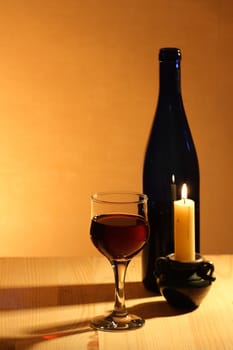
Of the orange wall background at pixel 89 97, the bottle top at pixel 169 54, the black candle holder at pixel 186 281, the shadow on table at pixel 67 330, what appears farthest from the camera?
the orange wall background at pixel 89 97

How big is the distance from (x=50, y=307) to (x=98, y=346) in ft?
0.55

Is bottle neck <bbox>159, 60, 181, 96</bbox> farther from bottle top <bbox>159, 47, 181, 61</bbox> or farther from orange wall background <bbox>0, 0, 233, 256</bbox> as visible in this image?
orange wall background <bbox>0, 0, 233, 256</bbox>

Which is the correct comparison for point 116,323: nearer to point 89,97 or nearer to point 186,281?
point 186,281

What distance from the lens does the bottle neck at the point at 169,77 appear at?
3.77 feet

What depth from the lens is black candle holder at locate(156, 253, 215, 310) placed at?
1038mm

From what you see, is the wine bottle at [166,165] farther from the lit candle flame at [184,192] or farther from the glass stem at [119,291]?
the glass stem at [119,291]

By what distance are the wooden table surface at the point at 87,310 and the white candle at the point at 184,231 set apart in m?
0.08

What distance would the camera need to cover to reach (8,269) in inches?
48.9

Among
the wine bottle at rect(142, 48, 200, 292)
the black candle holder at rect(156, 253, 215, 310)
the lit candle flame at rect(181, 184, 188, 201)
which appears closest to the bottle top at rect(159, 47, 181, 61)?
the wine bottle at rect(142, 48, 200, 292)

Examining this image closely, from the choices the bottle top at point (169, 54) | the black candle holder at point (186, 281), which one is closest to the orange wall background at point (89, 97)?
the bottle top at point (169, 54)

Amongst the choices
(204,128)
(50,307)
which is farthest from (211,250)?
(50,307)

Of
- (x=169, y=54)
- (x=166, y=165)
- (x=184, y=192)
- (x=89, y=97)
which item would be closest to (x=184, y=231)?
(x=184, y=192)

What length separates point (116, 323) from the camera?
3.22 ft

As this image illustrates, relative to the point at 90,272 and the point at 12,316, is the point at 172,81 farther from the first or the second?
the point at 12,316
